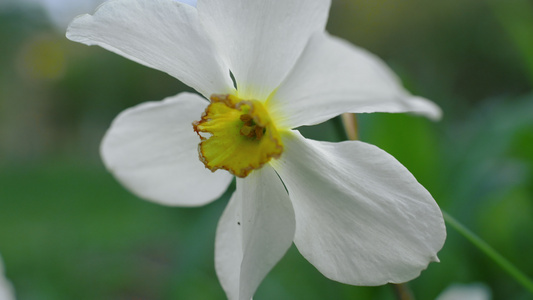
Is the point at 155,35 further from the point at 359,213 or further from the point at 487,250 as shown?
the point at 487,250

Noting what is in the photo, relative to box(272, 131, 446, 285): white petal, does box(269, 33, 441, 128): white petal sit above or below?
above

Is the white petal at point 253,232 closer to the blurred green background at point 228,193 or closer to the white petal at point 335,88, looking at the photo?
the white petal at point 335,88

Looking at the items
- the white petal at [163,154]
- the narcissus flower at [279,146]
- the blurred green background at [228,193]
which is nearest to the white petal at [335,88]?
the narcissus flower at [279,146]

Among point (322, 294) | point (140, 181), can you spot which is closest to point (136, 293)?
point (322, 294)

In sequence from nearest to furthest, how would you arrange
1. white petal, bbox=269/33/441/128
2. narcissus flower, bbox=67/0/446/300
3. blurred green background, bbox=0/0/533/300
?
white petal, bbox=269/33/441/128 → narcissus flower, bbox=67/0/446/300 → blurred green background, bbox=0/0/533/300

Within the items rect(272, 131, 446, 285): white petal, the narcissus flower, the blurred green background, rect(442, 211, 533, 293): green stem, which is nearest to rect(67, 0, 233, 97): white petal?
the narcissus flower

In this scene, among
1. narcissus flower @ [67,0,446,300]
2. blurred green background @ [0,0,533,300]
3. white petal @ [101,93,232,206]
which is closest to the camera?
narcissus flower @ [67,0,446,300]

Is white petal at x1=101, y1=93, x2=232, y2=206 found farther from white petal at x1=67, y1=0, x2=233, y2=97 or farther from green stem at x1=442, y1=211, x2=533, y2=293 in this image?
green stem at x1=442, y1=211, x2=533, y2=293
